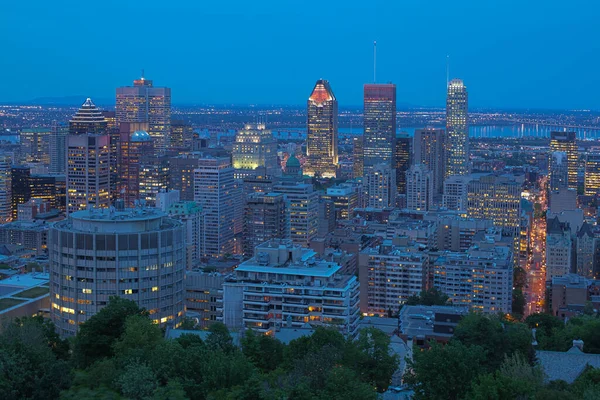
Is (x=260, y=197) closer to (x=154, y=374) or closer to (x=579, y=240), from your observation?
(x=579, y=240)

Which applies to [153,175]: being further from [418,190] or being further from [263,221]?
[418,190]

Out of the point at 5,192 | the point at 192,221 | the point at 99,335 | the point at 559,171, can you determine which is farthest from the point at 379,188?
the point at 99,335

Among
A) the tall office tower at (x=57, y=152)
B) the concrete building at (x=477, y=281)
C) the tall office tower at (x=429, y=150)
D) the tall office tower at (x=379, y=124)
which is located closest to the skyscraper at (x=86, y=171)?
the tall office tower at (x=57, y=152)

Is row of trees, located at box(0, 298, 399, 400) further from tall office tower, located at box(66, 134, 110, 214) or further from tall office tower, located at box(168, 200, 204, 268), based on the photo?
tall office tower, located at box(66, 134, 110, 214)

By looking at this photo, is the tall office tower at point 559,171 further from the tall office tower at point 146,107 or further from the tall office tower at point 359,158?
the tall office tower at point 146,107

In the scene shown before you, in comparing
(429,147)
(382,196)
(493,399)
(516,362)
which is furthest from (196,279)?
(429,147)
